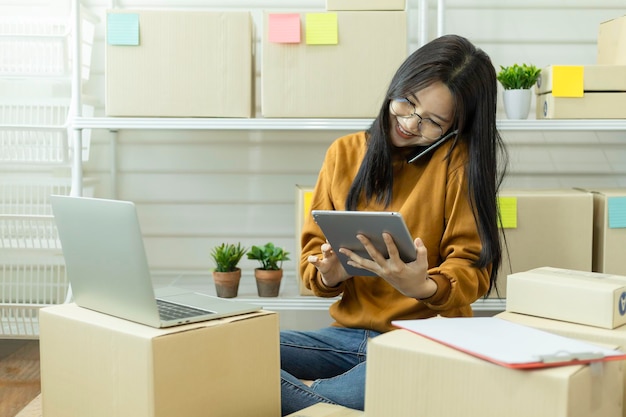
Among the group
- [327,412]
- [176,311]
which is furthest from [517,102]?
[176,311]

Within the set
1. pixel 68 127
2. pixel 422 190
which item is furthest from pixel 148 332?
pixel 68 127

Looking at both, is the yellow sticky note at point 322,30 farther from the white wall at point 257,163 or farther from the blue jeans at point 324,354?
the blue jeans at point 324,354

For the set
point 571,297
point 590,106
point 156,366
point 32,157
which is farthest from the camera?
point 32,157

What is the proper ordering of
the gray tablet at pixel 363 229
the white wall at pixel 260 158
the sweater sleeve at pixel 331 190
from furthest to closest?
the white wall at pixel 260 158 < the sweater sleeve at pixel 331 190 < the gray tablet at pixel 363 229

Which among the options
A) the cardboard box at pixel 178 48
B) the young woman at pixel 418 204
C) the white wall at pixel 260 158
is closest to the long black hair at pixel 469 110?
the young woman at pixel 418 204

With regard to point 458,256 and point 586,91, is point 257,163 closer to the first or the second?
point 586,91

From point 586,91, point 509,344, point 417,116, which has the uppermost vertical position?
point 586,91

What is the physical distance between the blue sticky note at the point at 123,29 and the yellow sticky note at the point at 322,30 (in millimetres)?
509

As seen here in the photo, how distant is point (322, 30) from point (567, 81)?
0.77 m

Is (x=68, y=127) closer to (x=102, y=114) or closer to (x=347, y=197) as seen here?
(x=102, y=114)

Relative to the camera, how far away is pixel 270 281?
2.32 metres

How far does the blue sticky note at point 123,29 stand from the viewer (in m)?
2.15

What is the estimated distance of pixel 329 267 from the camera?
5.19 feet

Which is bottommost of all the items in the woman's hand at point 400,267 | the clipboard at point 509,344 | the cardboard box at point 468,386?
the cardboard box at point 468,386
